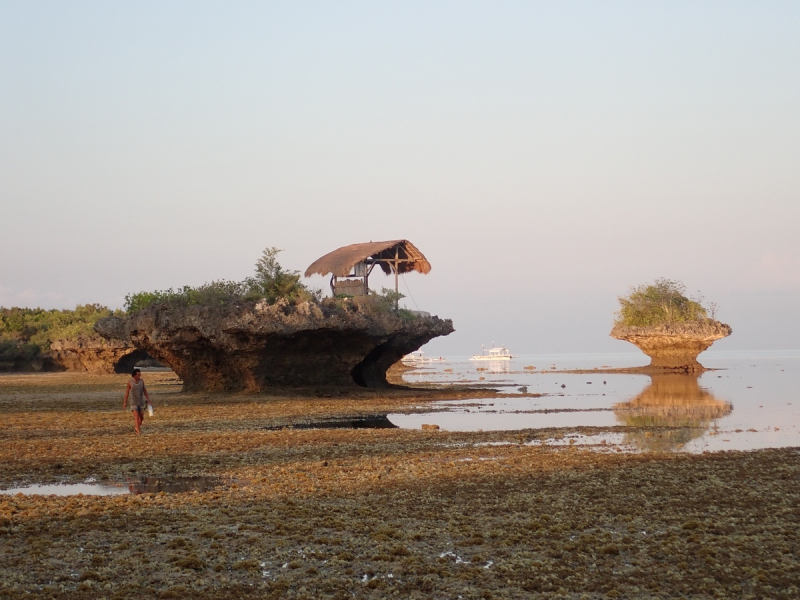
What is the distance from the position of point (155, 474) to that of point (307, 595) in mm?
7943

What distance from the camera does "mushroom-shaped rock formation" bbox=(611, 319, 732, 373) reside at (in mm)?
72000

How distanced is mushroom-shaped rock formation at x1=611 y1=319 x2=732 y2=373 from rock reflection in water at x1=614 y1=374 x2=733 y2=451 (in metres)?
29.4

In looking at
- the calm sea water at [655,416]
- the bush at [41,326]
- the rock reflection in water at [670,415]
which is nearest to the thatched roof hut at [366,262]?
the calm sea water at [655,416]

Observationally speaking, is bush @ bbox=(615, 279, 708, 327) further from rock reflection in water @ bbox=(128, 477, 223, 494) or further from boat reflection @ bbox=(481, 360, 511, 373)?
rock reflection in water @ bbox=(128, 477, 223, 494)

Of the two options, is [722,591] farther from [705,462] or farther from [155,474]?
[155,474]

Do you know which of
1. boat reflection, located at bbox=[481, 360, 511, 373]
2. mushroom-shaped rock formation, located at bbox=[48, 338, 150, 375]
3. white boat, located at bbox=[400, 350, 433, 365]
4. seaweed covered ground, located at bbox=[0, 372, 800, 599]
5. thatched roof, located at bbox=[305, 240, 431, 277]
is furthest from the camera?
white boat, located at bbox=[400, 350, 433, 365]

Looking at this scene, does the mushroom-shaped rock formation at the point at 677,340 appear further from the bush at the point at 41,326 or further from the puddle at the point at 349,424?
the puddle at the point at 349,424

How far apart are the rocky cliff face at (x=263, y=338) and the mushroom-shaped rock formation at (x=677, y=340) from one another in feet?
117

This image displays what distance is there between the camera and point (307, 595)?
7.20m

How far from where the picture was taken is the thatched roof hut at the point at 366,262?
47.7m

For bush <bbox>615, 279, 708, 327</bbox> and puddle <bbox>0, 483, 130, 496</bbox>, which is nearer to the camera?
puddle <bbox>0, 483, 130, 496</bbox>

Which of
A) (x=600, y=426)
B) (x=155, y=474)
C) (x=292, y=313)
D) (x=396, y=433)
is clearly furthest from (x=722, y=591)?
(x=292, y=313)

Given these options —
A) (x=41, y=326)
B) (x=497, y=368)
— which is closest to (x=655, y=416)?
(x=41, y=326)

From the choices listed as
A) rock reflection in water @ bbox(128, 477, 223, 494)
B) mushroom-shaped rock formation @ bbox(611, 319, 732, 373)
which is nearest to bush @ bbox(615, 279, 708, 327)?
mushroom-shaped rock formation @ bbox(611, 319, 732, 373)
